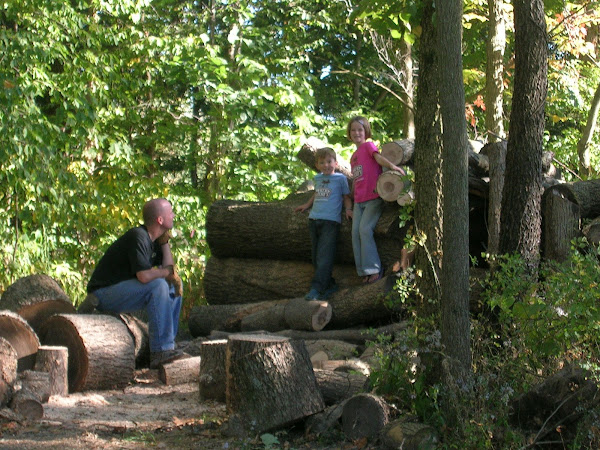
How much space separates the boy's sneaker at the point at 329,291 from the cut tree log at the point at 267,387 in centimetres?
342

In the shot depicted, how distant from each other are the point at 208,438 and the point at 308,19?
1338 cm

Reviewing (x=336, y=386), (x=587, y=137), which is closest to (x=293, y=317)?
(x=336, y=386)

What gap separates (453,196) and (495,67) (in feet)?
26.2

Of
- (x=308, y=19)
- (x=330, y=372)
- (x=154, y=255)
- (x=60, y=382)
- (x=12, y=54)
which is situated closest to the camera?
(x=330, y=372)

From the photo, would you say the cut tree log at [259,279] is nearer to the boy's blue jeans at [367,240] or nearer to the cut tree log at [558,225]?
the boy's blue jeans at [367,240]

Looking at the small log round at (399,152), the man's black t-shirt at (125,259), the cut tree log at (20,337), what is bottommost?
the cut tree log at (20,337)

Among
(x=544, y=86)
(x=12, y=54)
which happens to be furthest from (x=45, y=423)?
(x=12, y=54)

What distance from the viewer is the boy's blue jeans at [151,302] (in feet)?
22.4

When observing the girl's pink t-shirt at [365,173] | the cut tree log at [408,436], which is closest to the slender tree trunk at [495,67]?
the girl's pink t-shirt at [365,173]

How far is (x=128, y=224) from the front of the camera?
39.2 feet

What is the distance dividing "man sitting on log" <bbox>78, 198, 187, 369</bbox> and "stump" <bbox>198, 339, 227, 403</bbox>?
2.88 ft

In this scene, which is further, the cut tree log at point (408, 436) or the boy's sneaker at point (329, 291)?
the boy's sneaker at point (329, 291)

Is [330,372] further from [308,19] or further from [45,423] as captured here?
[308,19]

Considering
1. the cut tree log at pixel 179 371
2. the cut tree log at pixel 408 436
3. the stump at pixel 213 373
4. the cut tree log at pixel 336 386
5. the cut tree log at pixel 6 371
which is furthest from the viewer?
the cut tree log at pixel 179 371
